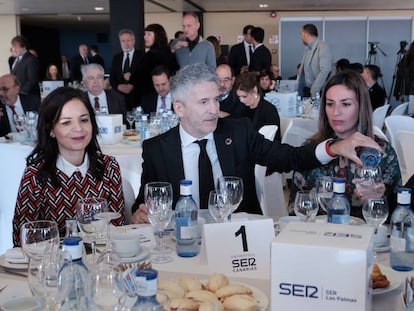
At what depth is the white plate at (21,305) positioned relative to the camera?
1.40 m

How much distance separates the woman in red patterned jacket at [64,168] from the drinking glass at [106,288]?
3.87ft

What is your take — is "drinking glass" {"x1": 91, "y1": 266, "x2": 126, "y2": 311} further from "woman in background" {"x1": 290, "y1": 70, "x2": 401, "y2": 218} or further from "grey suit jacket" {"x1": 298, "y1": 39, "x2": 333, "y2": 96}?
"grey suit jacket" {"x1": 298, "y1": 39, "x2": 333, "y2": 96}

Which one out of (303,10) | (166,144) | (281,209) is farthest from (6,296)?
(303,10)

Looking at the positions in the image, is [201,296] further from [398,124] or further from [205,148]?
[398,124]

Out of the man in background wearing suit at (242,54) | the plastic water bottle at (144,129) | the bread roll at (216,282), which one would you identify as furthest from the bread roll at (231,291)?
the man in background wearing suit at (242,54)

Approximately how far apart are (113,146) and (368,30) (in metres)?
11.5

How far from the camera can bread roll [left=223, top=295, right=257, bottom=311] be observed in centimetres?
126

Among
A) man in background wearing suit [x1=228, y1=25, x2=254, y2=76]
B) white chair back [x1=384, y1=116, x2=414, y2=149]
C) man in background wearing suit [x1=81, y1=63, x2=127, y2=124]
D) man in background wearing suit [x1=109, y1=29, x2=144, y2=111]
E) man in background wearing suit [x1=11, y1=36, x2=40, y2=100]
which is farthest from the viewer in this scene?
man in background wearing suit [x1=228, y1=25, x2=254, y2=76]

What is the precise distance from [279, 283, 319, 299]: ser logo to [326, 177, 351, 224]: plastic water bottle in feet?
2.56

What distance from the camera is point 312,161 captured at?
2564 mm

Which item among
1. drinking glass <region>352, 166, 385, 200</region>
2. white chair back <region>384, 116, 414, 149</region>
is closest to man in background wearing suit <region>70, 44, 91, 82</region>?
white chair back <region>384, 116, 414, 149</region>

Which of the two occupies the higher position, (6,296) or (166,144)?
(166,144)

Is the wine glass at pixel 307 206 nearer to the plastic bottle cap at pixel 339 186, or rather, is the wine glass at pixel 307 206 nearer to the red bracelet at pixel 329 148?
the plastic bottle cap at pixel 339 186

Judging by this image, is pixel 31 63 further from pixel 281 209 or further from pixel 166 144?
pixel 166 144
